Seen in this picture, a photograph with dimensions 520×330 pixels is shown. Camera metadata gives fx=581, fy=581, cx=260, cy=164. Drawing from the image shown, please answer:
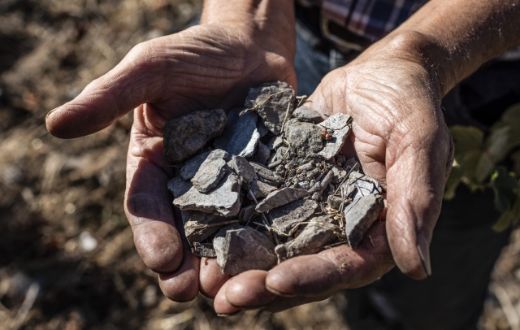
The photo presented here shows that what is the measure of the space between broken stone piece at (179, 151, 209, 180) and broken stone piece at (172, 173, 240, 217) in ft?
0.17

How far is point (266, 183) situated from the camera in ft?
6.11

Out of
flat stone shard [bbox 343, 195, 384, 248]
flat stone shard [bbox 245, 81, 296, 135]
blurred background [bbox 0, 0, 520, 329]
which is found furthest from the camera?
blurred background [bbox 0, 0, 520, 329]

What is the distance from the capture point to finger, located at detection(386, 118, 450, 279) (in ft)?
4.62

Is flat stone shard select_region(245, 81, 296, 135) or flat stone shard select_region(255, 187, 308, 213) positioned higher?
flat stone shard select_region(245, 81, 296, 135)

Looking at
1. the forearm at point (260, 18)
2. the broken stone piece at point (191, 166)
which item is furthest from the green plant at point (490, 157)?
the broken stone piece at point (191, 166)

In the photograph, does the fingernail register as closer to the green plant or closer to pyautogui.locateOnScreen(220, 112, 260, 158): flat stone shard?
the green plant

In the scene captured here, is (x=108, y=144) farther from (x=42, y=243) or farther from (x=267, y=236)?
(x=267, y=236)

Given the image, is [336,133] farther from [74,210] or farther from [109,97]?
[74,210]

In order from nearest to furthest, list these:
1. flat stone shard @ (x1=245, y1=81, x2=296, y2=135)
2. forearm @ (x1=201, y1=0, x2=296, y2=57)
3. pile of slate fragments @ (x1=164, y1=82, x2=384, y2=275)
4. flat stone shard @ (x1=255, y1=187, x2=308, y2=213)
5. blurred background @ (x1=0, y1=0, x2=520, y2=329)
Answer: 1. pile of slate fragments @ (x1=164, y1=82, x2=384, y2=275)
2. flat stone shard @ (x1=255, y1=187, x2=308, y2=213)
3. flat stone shard @ (x1=245, y1=81, x2=296, y2=135)
4. forearm @ (x1=201, y1=0, x2=296, y2=57)
5. blurred background @ (x1=0, y1=0, x2=520, y2=329)

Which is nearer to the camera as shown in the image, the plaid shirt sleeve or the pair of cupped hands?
the pair of cupped hands

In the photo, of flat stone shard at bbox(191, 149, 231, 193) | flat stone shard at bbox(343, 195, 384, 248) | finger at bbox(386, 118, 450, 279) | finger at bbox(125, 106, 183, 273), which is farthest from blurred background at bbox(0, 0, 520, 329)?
finger at bbox(386, 118, 450, 279)

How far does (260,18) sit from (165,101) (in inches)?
21.2

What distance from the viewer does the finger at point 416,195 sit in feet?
4.62

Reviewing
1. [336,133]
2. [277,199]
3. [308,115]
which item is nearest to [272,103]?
[308,115]
